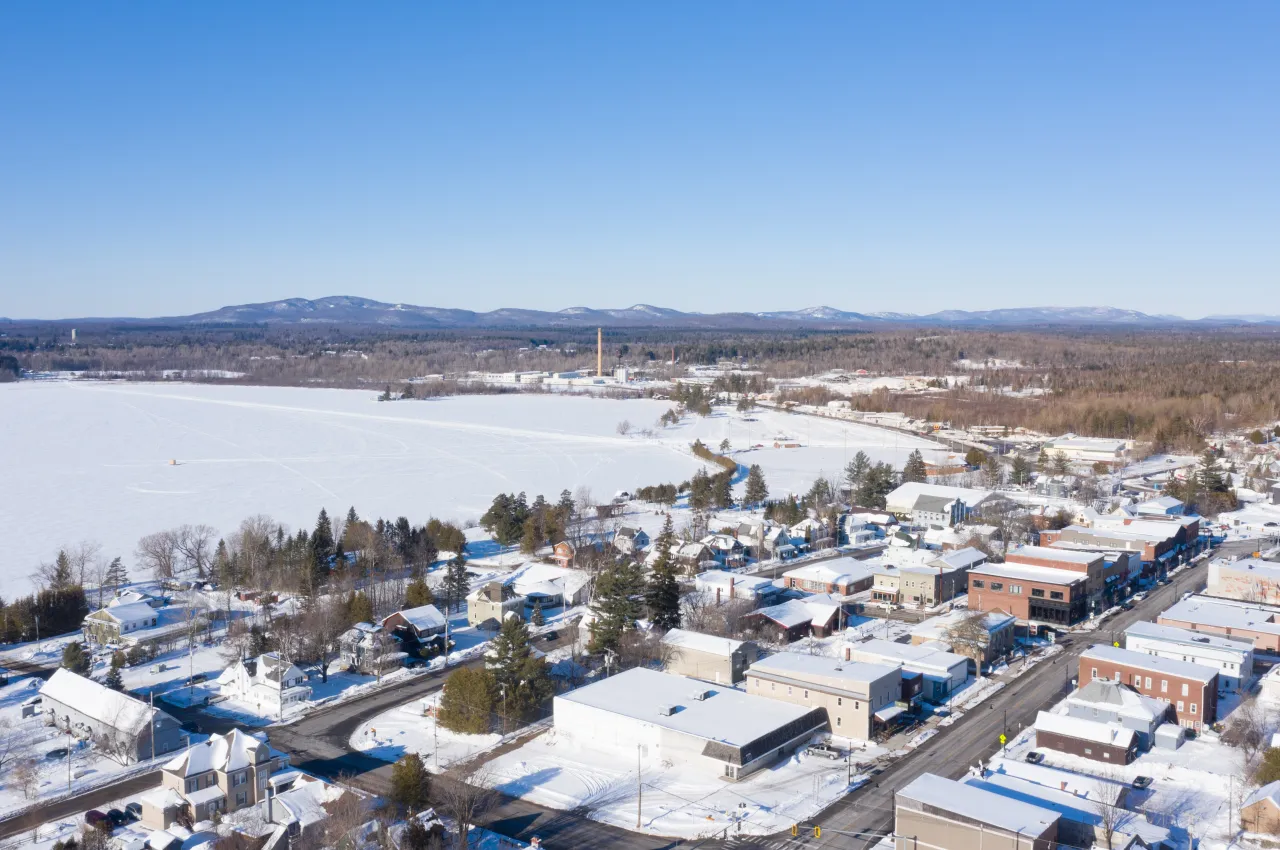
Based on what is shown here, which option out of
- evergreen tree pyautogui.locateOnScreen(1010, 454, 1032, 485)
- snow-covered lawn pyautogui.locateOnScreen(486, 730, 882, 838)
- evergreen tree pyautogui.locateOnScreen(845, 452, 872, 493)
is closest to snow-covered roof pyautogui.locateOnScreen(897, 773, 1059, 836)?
snow-covered lawn pyautogui.locateOnScreen(486, 730, 882, 838)

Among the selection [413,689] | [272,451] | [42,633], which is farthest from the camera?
[272,451]

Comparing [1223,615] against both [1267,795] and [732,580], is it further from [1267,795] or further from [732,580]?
[732,580]

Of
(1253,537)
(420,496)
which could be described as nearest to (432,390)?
(420,496)

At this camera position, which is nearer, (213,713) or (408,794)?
(408,794)

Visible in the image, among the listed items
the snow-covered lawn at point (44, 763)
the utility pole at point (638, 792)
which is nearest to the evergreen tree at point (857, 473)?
the utility pole at point (638, 792)

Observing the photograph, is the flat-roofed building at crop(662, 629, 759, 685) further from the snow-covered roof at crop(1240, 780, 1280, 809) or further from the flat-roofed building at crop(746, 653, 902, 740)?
the snow-covered roof at crop(1240, 780, 1280, 809)

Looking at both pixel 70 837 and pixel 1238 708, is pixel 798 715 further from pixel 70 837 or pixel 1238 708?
pixel 70 837

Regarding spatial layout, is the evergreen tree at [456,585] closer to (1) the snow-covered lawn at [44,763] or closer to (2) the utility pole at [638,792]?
(1) the snow-covered lawn at [44,763]
